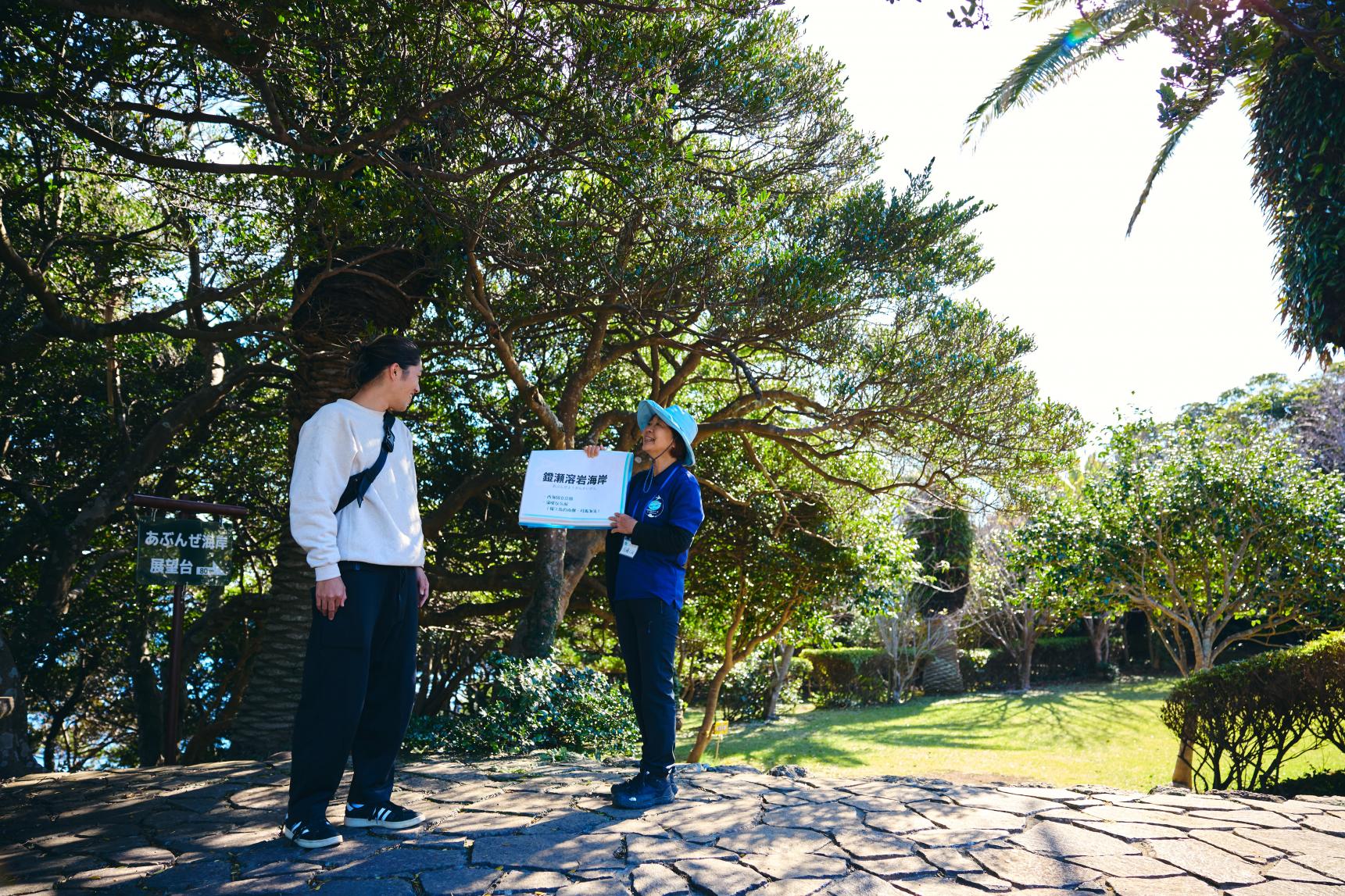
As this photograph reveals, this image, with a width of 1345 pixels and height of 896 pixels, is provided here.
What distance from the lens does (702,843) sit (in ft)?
12.1

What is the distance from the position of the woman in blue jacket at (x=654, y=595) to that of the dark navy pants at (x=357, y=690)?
3.55ft

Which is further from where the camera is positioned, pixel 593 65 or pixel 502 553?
pixel 502 553

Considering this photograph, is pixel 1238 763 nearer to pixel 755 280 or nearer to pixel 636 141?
pixel 755 280

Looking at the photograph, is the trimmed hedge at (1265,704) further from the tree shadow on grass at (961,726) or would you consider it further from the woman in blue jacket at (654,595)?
the tree shadow on grass at (961,726)

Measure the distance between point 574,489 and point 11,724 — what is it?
16.7 ft

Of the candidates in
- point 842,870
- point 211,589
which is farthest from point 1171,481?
point 211,589

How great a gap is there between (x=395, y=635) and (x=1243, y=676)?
7.94m

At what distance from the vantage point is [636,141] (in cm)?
603

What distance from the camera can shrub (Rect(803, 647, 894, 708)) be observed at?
26422 mm

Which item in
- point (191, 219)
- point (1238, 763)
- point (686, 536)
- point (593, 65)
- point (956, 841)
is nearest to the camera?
point (956, 841)

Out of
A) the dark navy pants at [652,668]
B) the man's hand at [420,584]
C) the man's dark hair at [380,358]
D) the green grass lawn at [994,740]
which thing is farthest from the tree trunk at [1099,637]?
the man's dark hair at [380,358]

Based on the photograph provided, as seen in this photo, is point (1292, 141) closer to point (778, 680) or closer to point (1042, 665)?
point (778, 680)

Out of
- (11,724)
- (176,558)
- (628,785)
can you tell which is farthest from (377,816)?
(11,724)

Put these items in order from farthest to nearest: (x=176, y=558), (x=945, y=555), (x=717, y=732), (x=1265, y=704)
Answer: (x=945, y=555)
(x=717, y=732)
(x=1265, y=704)
(x=176, y=558)
